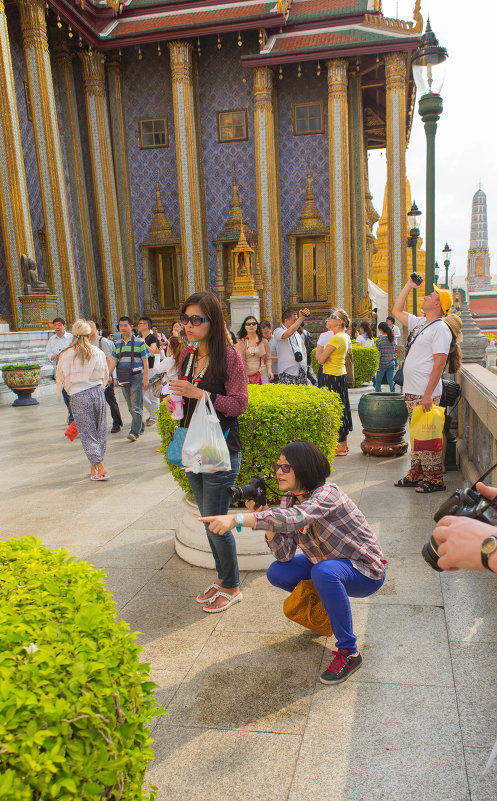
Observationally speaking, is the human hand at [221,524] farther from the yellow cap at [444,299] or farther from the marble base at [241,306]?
the marble base at [241,306]

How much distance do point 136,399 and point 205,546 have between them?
5402 mm

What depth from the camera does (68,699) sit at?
4.80 ft

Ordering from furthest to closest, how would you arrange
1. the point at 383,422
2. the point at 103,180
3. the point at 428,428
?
the point at 103,180 < the point at 383,422 < the point at 428,428

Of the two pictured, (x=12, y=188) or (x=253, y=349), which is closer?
(x=253, y=349)

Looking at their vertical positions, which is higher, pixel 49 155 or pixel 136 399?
pixel 49 155

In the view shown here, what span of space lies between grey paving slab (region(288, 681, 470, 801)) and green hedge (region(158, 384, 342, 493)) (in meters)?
2.06

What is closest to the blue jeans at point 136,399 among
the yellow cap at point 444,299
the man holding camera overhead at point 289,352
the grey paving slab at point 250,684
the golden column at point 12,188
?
the man holding camera overhead at point 289,352

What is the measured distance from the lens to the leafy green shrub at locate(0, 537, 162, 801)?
1353 millimetres

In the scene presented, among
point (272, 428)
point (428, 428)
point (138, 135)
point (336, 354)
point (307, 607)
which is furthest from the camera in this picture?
point (138, 135)

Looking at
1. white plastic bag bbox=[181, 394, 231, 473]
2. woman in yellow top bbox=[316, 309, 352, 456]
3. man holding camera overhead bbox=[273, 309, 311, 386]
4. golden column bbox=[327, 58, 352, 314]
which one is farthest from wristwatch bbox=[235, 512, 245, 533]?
golden column bbox=[327, 58, 352, 314]

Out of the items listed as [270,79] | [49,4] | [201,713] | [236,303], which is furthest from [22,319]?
[201,713]

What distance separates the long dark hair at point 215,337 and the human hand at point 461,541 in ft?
6.91

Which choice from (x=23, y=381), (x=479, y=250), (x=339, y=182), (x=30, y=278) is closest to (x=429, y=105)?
(x=23, y=381)

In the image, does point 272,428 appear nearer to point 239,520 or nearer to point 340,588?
point 340,588
